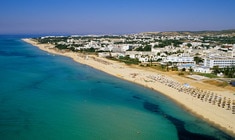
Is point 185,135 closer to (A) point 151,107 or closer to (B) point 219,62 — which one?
(A) point 151,107

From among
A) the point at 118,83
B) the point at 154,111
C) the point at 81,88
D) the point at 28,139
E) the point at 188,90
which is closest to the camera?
the point at 28,139

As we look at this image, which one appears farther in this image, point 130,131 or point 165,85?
point 165,85

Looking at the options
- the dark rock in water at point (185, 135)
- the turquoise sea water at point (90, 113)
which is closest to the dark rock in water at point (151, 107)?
the turquoise sea water at point (90, 113)

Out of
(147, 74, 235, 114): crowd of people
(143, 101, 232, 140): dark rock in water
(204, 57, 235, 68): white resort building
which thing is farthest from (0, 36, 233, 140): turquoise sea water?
(204, 57, 235, 68): white resort building

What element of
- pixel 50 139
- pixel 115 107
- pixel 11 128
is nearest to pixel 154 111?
pixel 115 107

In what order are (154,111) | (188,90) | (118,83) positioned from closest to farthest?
(154,111) < (188,90) < (118,83)

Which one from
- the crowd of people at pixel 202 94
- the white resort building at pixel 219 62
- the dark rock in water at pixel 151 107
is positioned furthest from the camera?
the white resort building at pixel 219 62

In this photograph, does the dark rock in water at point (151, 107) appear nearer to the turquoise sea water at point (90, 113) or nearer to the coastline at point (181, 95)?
the turquoise sea water at point (90, 113)

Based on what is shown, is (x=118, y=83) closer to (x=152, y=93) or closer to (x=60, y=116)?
(x=152, y=93)
